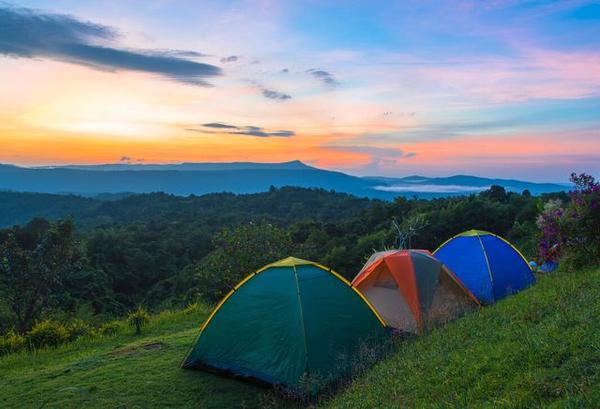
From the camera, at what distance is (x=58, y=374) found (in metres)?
8.10

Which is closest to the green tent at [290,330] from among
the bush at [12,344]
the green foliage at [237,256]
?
the bush at [12,344]

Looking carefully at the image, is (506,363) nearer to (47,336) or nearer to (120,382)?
(120,382)

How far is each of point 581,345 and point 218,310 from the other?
17.6 feet

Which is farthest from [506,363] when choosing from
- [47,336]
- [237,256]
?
[237,256]

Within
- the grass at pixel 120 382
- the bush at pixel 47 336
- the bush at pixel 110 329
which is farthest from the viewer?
the bush at pixel 110 329

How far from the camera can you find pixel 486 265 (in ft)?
35.6

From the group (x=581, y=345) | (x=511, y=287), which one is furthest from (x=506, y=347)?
(x=511, y=287)

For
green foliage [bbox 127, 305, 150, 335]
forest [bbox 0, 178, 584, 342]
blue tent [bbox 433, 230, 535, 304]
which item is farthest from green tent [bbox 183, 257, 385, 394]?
forest [bbox 0, 178, 584, 342]

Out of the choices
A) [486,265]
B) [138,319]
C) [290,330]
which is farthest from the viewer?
[138,319]

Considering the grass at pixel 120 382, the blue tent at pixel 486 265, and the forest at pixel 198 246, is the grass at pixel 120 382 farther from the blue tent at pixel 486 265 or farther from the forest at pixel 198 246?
the blue tent at pixel 486 265

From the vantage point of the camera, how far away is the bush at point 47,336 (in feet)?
35.6

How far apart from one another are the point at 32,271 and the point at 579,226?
58.0 feet

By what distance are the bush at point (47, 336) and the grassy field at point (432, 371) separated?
539 mm

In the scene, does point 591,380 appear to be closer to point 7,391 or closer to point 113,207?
point 7,391
